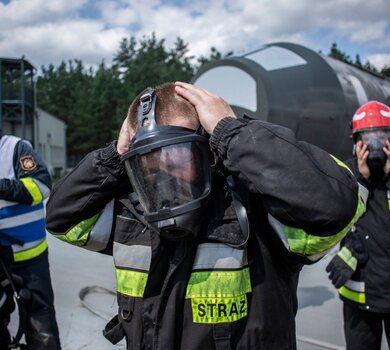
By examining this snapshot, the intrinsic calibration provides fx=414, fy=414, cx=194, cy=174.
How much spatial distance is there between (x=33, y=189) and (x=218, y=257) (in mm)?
1947

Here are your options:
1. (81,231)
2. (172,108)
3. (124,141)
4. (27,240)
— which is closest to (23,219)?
(27,240)

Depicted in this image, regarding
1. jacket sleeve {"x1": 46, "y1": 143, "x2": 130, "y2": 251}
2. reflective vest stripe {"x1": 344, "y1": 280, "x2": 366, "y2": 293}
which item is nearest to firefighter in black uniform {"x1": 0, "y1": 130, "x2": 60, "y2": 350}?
jacket sleeve {"x1": 46, "y1": 143, "x2": 130, "y2": 251}

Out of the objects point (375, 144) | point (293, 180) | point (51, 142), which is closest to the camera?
point (293, 180)

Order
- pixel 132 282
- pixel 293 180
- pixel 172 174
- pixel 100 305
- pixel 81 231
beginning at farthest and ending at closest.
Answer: pixel 100 305, pixel 81 231, pixel 132 282, pixel 172 174, pixel 293 180

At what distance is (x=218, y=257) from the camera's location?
1146 millimetres

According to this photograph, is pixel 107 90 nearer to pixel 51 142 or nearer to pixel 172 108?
pixel 51 142

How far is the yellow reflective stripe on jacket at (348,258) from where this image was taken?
7.25 feet

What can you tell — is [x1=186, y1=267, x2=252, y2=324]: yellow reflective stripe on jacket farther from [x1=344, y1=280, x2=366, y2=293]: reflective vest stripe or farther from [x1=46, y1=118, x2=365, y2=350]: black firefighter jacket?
[x1=344, y1=280, x2=366, y2=293]: reflective vest stripe

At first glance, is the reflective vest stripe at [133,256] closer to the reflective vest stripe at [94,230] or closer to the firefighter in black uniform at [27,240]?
the reflective vest stripe at [94,230]

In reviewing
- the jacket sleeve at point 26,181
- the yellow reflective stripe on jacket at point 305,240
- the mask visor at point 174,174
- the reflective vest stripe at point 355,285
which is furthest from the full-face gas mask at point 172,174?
the jacket sleeve at point 26,181

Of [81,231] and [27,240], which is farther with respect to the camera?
[27,240]

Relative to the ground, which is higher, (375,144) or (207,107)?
(207,107)

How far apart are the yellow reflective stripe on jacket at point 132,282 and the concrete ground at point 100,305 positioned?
55.1 inches

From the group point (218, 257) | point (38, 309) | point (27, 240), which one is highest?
point (218, 257)
